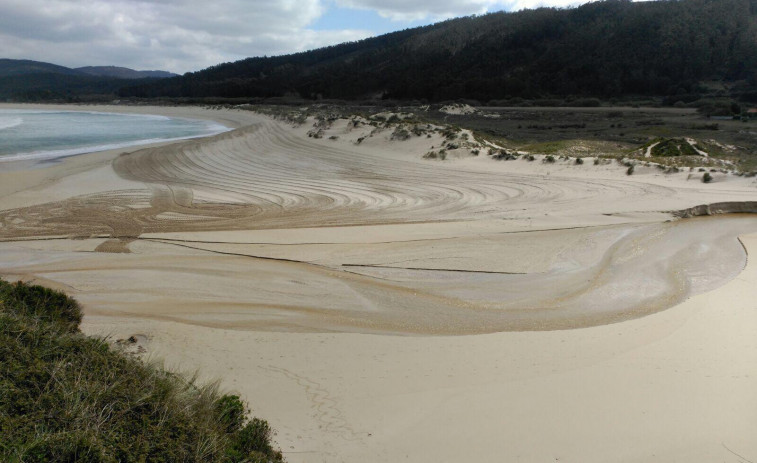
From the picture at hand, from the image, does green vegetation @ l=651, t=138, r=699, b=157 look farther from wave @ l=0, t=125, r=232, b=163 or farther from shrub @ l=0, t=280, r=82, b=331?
wave @ l=0, t=125, r=232, b=163

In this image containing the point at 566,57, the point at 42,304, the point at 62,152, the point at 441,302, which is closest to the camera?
the point at 42,304

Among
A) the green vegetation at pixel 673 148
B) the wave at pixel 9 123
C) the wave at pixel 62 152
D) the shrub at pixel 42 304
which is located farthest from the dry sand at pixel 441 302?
the wave at pixel 9 123

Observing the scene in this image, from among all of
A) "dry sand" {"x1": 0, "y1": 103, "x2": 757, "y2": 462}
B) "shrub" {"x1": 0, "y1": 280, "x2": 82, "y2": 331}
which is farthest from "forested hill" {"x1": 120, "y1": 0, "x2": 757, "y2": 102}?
"shrub" {"x1": 0, "y1": 280, "x2": 82, "y2": 331}

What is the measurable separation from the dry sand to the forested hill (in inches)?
1588

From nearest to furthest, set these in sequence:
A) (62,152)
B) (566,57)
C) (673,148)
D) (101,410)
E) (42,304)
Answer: (101,410), (42,304), (673,148), (62,152), (566,57)

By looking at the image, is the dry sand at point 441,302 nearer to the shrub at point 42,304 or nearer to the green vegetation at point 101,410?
the shrub at point 42,304

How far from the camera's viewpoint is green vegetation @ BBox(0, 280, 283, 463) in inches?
97.5

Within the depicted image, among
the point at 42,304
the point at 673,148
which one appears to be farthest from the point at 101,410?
the point at 673,148

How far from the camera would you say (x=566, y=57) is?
176 feet

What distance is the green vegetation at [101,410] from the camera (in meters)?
2.48

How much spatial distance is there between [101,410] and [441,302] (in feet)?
13.3

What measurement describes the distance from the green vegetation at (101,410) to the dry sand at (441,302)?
1.79 ft

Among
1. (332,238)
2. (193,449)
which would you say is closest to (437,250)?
(332,238)

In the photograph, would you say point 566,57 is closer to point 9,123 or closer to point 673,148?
point 673,148
